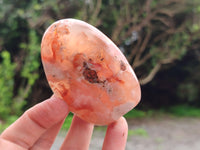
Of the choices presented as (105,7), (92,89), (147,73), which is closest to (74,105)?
(92,89)

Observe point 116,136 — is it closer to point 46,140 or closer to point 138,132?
point 46,140

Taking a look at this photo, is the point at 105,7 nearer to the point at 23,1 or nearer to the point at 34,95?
the point at 23,1

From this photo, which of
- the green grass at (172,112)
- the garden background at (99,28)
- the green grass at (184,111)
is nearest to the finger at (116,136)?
the garden background at (99,28)

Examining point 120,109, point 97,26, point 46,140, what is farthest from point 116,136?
point 97,26

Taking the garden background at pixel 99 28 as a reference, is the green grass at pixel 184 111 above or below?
below

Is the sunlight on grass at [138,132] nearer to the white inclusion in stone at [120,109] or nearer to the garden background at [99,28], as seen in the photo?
the garden background at [99,28]

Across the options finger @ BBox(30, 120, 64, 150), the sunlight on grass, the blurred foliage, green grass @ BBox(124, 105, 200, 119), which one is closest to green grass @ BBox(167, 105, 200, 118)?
green grass @ BBox(124, 105, 200, 119)
